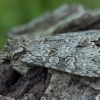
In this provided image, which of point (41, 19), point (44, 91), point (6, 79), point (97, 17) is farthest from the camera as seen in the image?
point (41, 19)

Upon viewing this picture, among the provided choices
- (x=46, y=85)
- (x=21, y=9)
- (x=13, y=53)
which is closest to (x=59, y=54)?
(x=46, y=85)

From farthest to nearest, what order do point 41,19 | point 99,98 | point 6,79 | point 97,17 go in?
1. point 41,19
2. point 97,17
3. point 6,79
4. point 99,98

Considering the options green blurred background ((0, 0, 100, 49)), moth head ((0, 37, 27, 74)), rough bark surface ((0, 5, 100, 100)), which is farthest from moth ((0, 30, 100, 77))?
green blurred background ((0, 0, 100, 49))

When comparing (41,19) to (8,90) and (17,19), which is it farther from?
(8,90)

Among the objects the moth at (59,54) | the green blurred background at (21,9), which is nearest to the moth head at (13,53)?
the moth at (59,54)

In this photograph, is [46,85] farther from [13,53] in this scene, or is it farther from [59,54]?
[13,53]

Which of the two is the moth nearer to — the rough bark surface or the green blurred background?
the rough bark surface

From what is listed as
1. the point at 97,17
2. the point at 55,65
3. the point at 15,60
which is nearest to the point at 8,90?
the point at 15,60
